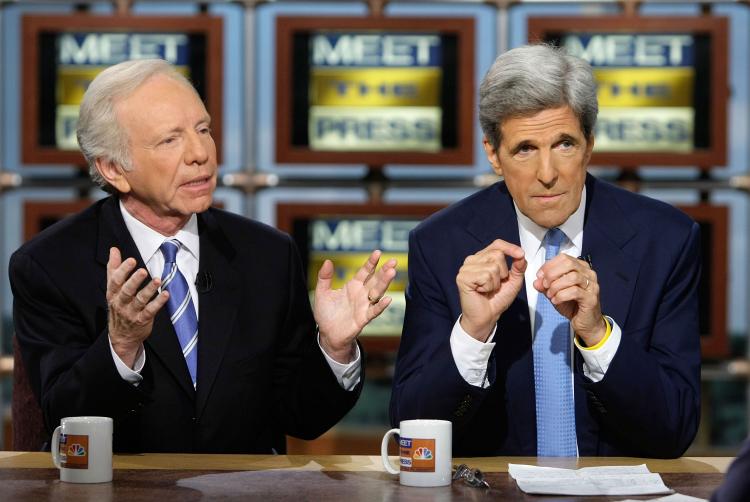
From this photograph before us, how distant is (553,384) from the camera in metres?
2.49

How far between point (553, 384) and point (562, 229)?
35 centimetres

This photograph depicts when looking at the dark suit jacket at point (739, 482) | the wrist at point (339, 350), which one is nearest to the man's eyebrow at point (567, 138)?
the wrist at point (339, 350)

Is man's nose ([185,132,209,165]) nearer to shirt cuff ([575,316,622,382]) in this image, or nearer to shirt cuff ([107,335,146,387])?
shirt cuff ([107,335,146,387])

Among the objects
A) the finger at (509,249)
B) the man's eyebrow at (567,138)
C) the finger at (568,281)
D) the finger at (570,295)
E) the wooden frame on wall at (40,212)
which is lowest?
the finger at (570,295)

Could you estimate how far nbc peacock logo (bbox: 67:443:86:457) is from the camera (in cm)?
200

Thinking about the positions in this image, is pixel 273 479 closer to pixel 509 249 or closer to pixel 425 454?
pixel 425 454

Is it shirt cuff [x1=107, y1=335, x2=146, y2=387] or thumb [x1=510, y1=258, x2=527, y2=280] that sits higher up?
thumb [x1=510, y1=258, x2=527, y2=280]

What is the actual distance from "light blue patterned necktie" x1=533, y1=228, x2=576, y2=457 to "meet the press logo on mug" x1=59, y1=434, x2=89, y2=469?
3.20 feet

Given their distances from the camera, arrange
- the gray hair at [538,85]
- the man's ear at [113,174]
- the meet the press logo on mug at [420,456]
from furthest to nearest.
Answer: the man's ear at [113,174] < the gray hair at [538,85] < the meet the press logo on mug at [420,456]

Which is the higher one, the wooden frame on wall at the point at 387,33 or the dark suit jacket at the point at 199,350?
the wooden frame on wall at the point at 387,33

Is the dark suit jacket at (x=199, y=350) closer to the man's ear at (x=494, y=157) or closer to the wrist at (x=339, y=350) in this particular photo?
the wrist at (x=339, y=350)

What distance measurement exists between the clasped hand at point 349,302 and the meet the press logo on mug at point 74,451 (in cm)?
58

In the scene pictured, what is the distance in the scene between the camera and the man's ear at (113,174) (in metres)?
2.64

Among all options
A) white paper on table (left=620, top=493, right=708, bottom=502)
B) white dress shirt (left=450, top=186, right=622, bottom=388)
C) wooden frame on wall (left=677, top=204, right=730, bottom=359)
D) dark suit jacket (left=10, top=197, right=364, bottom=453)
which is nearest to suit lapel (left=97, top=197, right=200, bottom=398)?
dark suit jacket (left=10, top=197, right=364, bottom=453)
